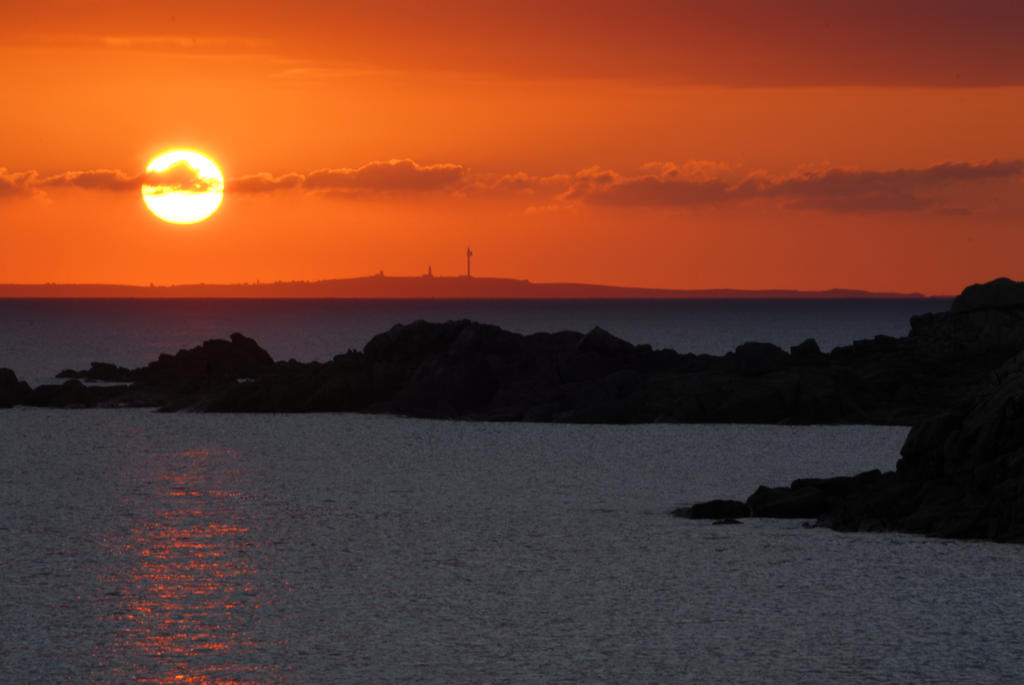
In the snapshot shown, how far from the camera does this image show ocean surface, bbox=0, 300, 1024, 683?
1823 centimetres

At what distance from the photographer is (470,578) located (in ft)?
80.2

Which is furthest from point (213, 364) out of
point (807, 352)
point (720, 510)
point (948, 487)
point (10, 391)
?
point (948, 487)

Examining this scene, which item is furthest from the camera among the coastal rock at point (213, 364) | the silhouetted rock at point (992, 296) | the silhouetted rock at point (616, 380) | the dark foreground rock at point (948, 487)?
the coastal rock at point (213, 364)

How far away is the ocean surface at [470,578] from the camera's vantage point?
18234mm

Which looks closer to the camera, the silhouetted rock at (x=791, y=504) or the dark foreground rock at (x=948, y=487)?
the dark foreground rock at (x=948, y=487)

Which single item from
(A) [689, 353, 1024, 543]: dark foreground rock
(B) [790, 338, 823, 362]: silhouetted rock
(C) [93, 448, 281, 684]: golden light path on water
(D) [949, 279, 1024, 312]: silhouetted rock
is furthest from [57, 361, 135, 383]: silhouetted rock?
(A) [689, 353, 1024, 543]: dark foreground rock

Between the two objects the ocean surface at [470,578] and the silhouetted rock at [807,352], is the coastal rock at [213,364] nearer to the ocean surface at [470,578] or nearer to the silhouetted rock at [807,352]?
the silhouetted rock at [807,352]

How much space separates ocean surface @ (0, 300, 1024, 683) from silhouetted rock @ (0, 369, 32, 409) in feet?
80.0

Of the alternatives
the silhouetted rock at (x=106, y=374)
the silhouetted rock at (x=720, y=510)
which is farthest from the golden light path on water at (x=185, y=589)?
the silhouetted rock at (x=106, y=374)

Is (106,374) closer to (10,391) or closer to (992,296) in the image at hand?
(10,391)

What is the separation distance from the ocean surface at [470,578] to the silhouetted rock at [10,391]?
24.4m

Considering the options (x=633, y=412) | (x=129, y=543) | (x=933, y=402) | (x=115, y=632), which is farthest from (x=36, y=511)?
(x=933, y=402)

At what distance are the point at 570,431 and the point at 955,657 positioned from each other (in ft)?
119

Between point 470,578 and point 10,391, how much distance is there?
51.9 meters
